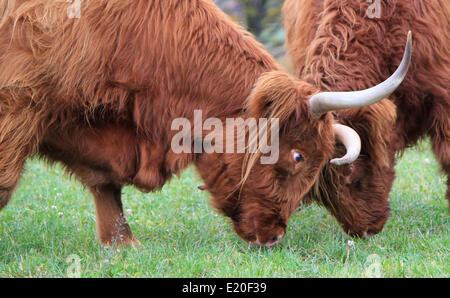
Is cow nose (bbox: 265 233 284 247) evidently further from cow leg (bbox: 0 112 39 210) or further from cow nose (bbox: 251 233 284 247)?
cow leg (bbox: 0 112 39 210)

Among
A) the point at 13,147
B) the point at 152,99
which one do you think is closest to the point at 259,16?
the point at 152,99

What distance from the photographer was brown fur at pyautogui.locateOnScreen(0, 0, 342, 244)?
4137mm

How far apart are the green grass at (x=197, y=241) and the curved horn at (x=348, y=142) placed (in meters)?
0.67

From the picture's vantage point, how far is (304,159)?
4336mm

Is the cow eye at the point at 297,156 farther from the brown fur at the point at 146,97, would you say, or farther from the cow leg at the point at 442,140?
the cow leg at the point at 442,140

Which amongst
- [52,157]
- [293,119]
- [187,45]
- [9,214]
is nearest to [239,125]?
[293,119]

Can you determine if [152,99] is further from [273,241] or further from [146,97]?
[273,241]

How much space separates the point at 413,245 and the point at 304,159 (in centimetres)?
109

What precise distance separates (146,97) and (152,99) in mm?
41

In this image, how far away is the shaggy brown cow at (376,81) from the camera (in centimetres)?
479

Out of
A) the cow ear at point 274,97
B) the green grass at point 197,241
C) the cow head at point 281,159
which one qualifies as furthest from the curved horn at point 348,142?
the green grass at point 197,241

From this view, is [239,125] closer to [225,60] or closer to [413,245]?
[225,60]

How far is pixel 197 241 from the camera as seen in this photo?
494 cm

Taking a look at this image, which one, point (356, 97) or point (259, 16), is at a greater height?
point (356, 97)
